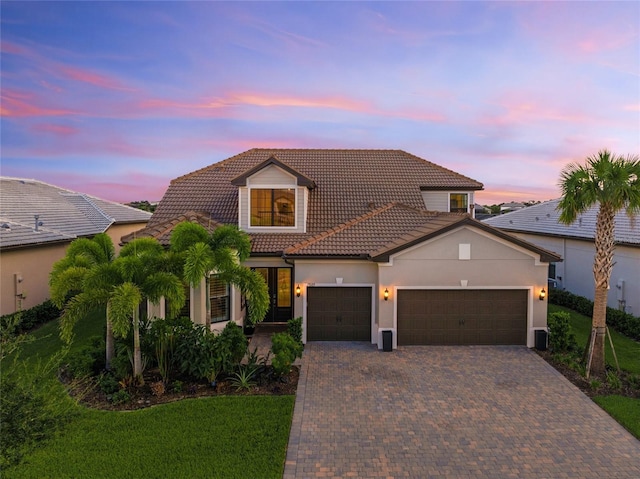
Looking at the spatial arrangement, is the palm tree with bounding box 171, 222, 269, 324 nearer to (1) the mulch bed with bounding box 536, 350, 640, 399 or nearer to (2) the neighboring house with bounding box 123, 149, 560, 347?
(2) the neighboring house with bounding box 123, 149, 560, 347

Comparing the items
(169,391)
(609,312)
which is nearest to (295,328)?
(169,391)

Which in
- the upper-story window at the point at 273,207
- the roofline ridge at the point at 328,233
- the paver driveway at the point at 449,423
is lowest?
the paver driveway at the point at 449,423

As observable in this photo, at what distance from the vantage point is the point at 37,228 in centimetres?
1833

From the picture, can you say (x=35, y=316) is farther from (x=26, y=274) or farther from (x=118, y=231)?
(x=118, y=231)

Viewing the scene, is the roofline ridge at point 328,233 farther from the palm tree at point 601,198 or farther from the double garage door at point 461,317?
the palm tree at point 601,198

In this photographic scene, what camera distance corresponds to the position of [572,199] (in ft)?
34.8

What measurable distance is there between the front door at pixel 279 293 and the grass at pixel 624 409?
419 inches

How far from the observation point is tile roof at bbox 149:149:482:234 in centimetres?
1753

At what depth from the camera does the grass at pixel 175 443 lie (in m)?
6.31

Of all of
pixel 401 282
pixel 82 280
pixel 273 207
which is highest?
pixel 273 207

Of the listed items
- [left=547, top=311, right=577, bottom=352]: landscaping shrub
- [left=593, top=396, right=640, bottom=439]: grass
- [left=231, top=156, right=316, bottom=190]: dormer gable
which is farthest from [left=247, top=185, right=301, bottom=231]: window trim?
[left=593, top=396, right=640, bottom=439]: grass

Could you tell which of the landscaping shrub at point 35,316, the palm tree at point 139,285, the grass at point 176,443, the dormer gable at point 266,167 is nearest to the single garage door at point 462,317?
the grass at point 176,443

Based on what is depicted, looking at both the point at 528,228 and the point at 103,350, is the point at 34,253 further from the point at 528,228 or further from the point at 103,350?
the point at 528,228

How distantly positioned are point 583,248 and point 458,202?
21.4ft
